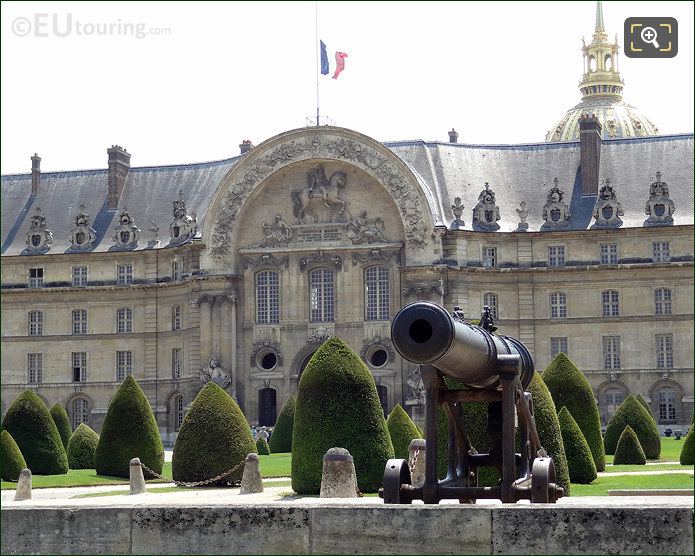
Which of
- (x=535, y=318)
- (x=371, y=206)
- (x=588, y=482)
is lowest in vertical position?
(x=588, y=482)

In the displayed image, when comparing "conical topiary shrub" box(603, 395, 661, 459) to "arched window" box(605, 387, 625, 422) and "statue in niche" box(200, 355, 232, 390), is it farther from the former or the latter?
"statue in niche" box(200, 355, 232, 390)

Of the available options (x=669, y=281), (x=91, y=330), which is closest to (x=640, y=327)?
(x=669, y=281)

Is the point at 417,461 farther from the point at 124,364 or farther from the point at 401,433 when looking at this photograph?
the point at 124,364

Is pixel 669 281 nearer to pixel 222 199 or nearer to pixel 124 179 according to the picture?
pixel 222 199

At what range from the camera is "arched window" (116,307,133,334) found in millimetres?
71375

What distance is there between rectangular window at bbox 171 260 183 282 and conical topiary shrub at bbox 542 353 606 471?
1373 inches

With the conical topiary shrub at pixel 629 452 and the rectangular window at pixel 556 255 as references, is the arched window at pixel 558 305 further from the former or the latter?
the conical topiary shrub at pixel 629 452

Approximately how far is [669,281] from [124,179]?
28.5m

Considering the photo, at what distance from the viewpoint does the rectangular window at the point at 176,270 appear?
6975cm

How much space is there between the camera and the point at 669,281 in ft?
213

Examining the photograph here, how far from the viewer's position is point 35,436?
133 ft

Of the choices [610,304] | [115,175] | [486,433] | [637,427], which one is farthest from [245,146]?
[486,433]

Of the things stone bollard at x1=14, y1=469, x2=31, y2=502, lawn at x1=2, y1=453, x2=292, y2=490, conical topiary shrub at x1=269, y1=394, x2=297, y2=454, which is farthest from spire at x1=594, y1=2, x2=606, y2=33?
stone bollard at x1=14, y1=469, x2=31, y2=502

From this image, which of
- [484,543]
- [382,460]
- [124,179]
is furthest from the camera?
[124,179]
